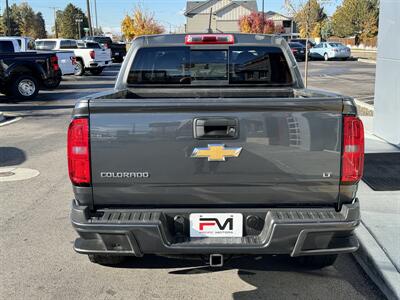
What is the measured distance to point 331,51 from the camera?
41.6 m

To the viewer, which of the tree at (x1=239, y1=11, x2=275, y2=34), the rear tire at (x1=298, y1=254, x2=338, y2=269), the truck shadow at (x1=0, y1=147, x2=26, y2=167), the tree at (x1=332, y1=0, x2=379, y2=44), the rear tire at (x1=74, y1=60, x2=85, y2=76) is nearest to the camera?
the rear tire at (x1=298, y1=254, x2=338, y2=269)

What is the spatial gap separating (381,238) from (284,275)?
113 cm

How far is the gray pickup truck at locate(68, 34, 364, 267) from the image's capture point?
319cm

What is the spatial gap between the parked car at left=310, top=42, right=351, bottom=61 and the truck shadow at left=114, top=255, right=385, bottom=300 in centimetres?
3889

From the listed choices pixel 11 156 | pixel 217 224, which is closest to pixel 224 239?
pixel 217 224

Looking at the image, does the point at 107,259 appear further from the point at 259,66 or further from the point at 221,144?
the point at 259,66

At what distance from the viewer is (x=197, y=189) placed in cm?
330

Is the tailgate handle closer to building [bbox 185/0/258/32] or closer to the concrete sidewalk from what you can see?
the concrete sidewalk

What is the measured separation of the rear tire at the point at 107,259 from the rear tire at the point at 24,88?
13.4 metres

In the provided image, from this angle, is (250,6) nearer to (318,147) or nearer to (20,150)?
(20,150)

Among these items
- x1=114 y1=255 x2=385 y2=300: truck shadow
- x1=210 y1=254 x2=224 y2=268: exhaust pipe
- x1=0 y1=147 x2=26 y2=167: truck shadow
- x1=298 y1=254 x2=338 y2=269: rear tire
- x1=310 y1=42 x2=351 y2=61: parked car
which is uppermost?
x1=310 y1=42 x2=351 y2=61: parked car

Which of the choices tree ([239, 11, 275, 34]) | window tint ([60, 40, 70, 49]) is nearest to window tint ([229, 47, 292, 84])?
window tint ([60, 40, 70, 49])

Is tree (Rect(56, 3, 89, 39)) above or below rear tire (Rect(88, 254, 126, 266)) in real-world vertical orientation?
above

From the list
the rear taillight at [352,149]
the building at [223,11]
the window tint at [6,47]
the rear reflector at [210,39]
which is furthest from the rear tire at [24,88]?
the building at [223,11]
